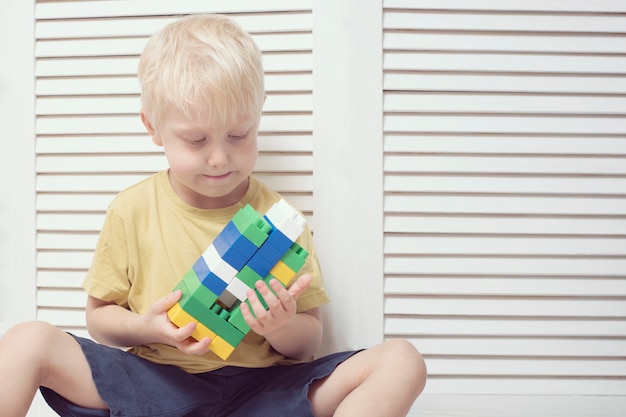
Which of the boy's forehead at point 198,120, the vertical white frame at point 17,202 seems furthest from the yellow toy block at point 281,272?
the vertical white frame at point 17,202

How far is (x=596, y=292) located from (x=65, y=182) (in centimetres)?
94

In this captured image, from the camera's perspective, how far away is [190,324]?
2.81ft

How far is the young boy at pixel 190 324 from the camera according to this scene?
0.87m

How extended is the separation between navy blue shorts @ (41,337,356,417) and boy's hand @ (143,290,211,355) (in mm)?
84

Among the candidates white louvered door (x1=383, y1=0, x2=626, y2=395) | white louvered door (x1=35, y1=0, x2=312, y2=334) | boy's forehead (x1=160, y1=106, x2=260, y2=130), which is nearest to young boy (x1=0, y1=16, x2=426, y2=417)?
boy's forehead (x1=160, y1=106, x2=260, y2=130)

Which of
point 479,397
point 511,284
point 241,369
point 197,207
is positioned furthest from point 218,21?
point 479,397

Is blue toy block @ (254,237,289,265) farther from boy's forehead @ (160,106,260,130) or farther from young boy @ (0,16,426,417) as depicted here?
boy's forehead @ (160,106,260,130)

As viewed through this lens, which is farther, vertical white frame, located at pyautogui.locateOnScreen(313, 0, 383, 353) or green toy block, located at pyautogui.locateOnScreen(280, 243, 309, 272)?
vertical white frame, located at pyautogui.locateOnScreen(313, 0, 383, 353)

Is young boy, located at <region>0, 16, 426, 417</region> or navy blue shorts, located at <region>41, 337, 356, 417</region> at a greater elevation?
young boy, located at <region>0, 16, 426, 417</region>

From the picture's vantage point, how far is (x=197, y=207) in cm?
105

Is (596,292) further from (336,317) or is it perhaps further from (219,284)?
(219,284)

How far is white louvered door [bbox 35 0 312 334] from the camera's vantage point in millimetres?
1148

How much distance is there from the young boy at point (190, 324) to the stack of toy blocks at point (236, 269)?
0.06 feet

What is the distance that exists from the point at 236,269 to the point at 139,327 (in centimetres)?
19
